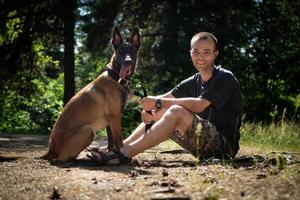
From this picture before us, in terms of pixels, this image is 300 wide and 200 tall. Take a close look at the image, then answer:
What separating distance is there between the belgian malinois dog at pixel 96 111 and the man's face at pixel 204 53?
3.69 ft

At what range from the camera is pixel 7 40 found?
15.1 m

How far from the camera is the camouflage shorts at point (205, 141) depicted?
5223 mm

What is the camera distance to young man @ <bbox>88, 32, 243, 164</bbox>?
17.0 ft

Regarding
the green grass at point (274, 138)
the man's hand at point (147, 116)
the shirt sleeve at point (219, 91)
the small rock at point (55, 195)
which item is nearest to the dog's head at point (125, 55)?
the man's hand at point (147, 116)

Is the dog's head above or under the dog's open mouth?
above

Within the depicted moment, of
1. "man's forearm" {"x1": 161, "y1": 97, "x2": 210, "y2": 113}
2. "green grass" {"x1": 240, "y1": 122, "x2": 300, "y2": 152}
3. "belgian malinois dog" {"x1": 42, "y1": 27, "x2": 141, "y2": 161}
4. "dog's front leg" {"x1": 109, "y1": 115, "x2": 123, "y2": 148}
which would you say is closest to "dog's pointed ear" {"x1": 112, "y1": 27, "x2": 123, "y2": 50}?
"belgian malinois dog" {"x1": 42, "y1": 27, "x2": 141, "y2": 161}

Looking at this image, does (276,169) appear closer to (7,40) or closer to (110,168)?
(110,168)

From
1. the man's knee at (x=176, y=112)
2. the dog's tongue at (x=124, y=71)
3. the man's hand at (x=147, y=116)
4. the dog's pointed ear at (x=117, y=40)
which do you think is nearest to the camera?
the man's knee at (x=176, y=112)

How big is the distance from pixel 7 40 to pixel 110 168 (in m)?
11.2

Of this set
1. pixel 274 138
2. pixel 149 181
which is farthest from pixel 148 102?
pixel 274 138

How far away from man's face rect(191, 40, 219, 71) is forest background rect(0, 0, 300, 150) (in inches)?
367

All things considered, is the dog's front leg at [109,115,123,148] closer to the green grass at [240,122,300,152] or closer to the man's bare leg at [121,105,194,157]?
the man's bare leg at [121,105,194,157]

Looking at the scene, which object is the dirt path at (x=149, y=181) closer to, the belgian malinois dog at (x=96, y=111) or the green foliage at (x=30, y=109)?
the belgian malinois dog at (x=96, y=111)

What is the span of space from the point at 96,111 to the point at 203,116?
1.46 m
